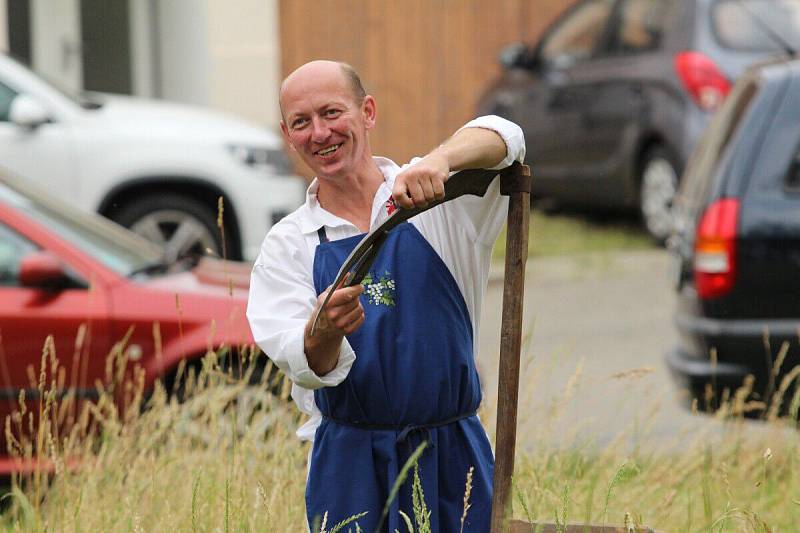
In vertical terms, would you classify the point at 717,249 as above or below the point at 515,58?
below

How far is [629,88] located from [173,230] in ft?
12.8

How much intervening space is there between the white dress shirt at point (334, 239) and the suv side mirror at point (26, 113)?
6.11 meters

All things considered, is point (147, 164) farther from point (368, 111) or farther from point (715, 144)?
point (368, 111)

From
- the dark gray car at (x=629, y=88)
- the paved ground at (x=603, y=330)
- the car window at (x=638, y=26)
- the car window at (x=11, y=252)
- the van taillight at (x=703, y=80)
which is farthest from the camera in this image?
the car window at (x=638, y=26)

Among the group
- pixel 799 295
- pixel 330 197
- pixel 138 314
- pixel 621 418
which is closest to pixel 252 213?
pixel 621 418

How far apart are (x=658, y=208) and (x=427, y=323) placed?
8.92m

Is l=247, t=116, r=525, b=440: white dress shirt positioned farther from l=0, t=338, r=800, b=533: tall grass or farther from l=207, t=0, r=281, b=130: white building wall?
l=207, t=0, r=281, b=130: white building wall

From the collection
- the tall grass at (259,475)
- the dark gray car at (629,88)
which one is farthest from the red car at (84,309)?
the dark gray car at (629,88)

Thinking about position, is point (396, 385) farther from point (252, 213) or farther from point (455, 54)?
point (455, 54)

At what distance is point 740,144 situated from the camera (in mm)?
5902

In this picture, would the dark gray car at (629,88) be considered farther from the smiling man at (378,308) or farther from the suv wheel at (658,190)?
the smiling man at (378,308)

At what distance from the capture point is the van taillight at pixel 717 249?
19.0 feet

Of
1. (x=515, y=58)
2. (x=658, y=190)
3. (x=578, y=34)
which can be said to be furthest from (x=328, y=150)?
(x=578, y=34)

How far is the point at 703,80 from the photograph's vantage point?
1072cm
